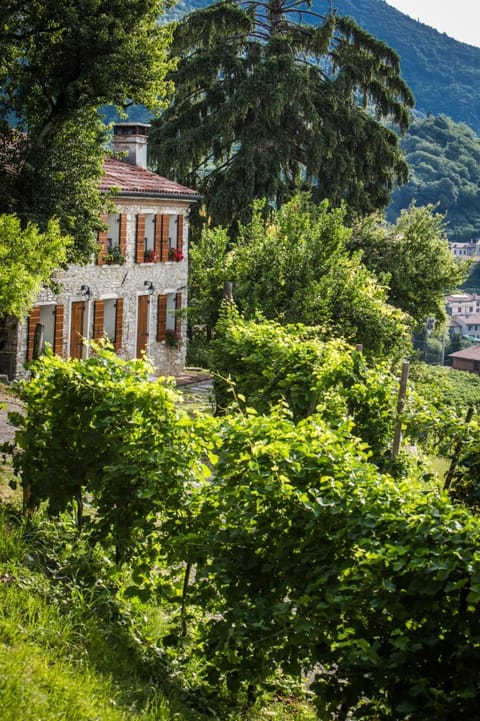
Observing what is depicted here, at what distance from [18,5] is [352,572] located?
48.2ft

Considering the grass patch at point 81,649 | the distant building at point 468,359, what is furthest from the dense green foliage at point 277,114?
the distant building at point 468,359

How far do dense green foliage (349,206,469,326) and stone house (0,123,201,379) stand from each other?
752 centimetres

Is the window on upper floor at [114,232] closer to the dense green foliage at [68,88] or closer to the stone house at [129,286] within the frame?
the stone house at [129,286]

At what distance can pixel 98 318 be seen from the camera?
89.9 ft

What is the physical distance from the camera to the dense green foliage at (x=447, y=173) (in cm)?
12312

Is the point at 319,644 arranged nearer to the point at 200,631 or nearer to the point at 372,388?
the point at 200,631

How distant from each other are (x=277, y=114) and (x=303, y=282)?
49.1 feet

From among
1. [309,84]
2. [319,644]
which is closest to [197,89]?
[309,84]

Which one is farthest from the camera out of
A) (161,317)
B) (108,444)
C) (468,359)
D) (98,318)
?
(468,359)

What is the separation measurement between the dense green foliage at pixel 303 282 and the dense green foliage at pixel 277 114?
12252 mm

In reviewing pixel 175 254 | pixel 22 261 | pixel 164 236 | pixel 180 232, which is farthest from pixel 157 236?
pixel 22 261

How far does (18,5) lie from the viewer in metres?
17.9

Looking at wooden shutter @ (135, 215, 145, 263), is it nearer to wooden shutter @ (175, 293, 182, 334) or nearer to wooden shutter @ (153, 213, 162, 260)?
wooden shutter @ (153, 213, 162, 260)

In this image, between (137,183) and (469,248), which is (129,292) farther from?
(469,248)
